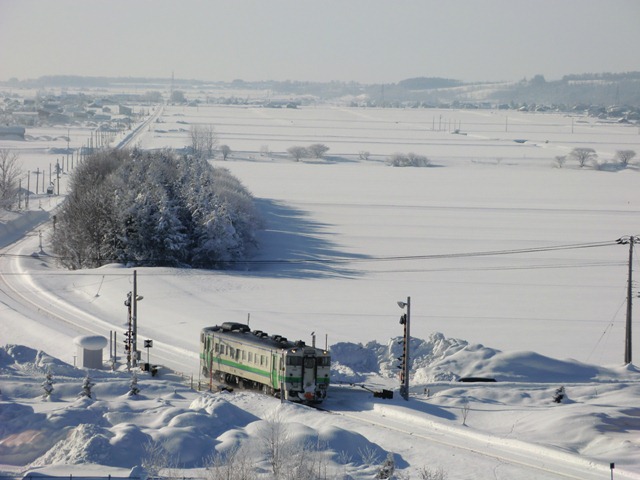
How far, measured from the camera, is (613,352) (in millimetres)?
44250

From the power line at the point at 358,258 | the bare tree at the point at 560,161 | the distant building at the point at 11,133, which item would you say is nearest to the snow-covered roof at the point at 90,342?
the power line at the point at 358,258

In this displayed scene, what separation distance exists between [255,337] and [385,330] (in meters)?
13.0

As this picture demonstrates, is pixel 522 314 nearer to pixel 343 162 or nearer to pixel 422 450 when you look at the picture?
pixel 422 450

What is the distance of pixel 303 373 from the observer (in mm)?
32219

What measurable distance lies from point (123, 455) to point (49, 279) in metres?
36.6

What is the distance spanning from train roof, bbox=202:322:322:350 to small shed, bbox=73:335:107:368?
502 centimetres

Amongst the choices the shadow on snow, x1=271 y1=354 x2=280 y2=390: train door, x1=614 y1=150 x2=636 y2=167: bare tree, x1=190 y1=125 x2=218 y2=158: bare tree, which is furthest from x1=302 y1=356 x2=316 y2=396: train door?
x1=614 y1=150 x2=636 y2=167: bare tree

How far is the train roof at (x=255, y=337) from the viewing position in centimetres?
3309

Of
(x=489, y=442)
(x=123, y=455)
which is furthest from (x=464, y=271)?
(x=123, y=455)

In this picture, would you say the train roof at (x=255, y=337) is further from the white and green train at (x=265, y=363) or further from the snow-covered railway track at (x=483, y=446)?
the snow-covered railway track at (x=483, y=446)

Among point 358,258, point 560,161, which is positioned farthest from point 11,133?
point 358,258

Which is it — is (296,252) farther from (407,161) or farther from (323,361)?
(407,161)

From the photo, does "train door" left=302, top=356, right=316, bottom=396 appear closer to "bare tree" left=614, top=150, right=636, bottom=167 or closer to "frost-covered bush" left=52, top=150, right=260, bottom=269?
"frost-covered bush" left=52, top=150, right=260, bottom=269

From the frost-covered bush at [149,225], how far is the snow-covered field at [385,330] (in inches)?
80.3
